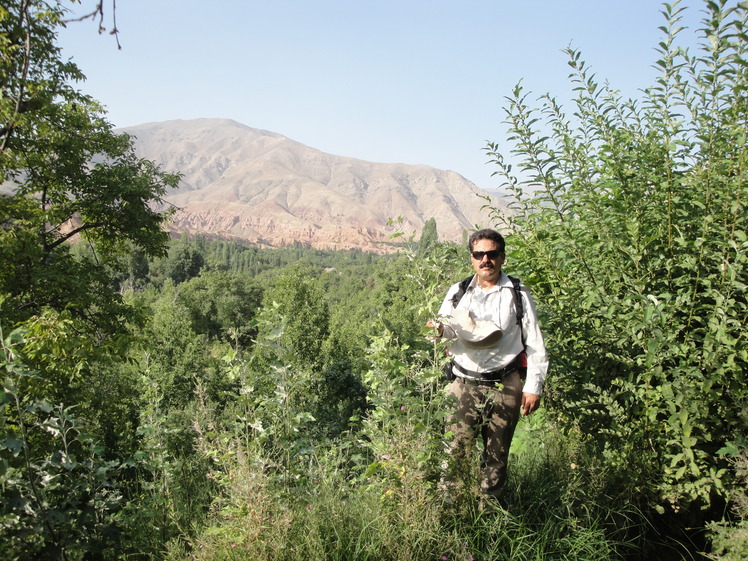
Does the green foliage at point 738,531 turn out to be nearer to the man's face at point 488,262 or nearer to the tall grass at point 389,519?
the tall grass at point 389,519

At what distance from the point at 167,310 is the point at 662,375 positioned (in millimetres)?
35771

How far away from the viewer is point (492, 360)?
326 centimetres

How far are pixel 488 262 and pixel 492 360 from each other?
0.71 metres

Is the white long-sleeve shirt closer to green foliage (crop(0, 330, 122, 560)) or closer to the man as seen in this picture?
the man

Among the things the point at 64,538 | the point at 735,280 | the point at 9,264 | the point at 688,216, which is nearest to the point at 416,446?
the point at 64,538

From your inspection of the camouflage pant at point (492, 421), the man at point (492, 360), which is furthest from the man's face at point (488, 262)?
the camouflage pant at point (492, 421)

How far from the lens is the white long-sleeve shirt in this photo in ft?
10.2

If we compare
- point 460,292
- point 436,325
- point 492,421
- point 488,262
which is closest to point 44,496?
point 436,325

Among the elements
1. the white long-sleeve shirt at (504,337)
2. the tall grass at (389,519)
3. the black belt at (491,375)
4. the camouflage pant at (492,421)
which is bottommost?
the tall grass at (389,519)

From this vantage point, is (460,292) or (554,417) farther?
(554,417)

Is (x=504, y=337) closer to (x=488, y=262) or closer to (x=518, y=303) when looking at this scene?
(x=518, y=303)

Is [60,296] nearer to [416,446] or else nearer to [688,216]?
[416,446]

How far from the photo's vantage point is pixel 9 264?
9711mm

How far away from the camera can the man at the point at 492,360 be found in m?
3.12
